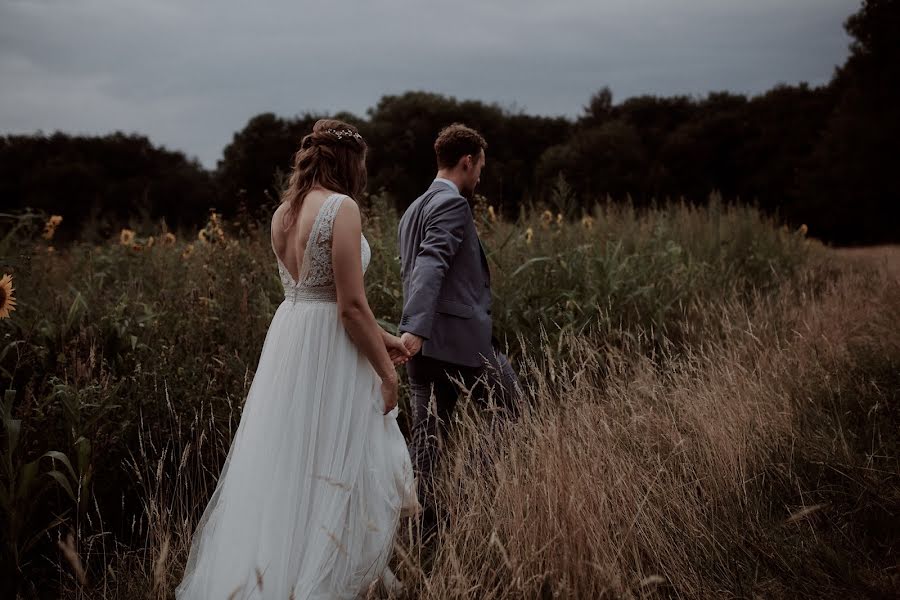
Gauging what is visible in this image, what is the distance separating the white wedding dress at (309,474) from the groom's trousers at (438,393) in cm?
65

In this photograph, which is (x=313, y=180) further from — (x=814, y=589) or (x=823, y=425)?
(x=823, y=425)

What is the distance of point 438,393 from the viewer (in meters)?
3.32

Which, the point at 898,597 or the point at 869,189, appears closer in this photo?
the point at 898,597

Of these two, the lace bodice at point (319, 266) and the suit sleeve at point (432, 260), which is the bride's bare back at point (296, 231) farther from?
the suit sleeve at point (432, 260)

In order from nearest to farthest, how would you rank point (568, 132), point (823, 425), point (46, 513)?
1. point (46, 513)
2. point (823, 425)
3. point (568, 132)

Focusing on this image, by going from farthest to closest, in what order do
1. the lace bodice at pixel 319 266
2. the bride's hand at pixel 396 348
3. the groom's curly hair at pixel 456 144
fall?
the groom's curly hair at pixel 456 144
the bride's hand at pixel 396 348
the lace bodice at pixel 319 266

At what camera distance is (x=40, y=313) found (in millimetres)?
3428

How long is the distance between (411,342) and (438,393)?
51 cm

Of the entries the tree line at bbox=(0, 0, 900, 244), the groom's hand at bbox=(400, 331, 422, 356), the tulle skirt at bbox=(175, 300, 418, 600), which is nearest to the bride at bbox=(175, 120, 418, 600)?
the tulle skirt at bbox=(175, 300, 418, 600)

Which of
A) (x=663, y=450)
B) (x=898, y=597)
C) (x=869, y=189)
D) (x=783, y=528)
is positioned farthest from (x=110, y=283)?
(x=869, y=189)

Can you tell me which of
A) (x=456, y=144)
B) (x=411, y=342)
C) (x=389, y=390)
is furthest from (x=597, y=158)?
(x=389, y=390)

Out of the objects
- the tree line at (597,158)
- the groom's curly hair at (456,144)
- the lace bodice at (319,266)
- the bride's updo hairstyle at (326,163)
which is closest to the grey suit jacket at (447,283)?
the groom's curly hair at (456,144)

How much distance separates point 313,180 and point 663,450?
1.94m

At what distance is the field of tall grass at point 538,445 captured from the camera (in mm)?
2268
